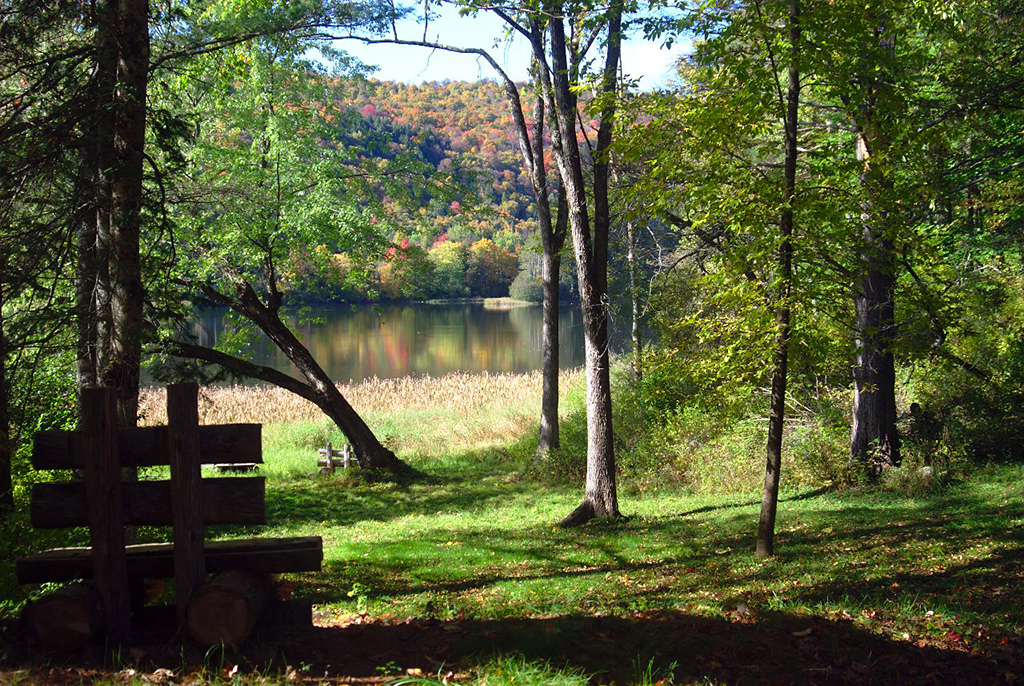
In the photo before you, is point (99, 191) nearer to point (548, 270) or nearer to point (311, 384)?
point (311, 384)

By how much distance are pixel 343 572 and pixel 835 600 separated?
5015mm

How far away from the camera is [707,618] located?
580 cm

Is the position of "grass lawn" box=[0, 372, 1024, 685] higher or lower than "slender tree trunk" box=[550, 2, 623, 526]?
lower

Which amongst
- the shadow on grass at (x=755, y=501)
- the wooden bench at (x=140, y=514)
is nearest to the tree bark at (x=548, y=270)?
the shadow on grass at (x=755, y=501)

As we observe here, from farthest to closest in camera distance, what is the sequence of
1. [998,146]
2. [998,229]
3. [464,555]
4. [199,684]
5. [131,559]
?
[998,229], [998,146], [464,555], [131,559], [199,684]

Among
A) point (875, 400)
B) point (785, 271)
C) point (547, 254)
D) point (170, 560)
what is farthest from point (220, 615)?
point (547, 254)

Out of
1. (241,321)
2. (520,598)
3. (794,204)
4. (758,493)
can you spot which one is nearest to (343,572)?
(520,598)

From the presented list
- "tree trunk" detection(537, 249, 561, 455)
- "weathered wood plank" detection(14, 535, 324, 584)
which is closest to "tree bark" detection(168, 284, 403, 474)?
"tree trunk" detection(537, 249, 561, 455)

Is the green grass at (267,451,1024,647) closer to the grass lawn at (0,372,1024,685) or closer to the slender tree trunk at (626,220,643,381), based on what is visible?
the grass lawn at (0,372,1024,685)

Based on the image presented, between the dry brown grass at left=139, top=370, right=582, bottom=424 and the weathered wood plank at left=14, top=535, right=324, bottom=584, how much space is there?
16978 mm

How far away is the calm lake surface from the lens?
133ft

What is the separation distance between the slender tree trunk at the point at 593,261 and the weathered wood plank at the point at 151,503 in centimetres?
657

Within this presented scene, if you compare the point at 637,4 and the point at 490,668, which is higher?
the point at 637,4

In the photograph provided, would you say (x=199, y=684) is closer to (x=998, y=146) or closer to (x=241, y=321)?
(x=998, y=146)
